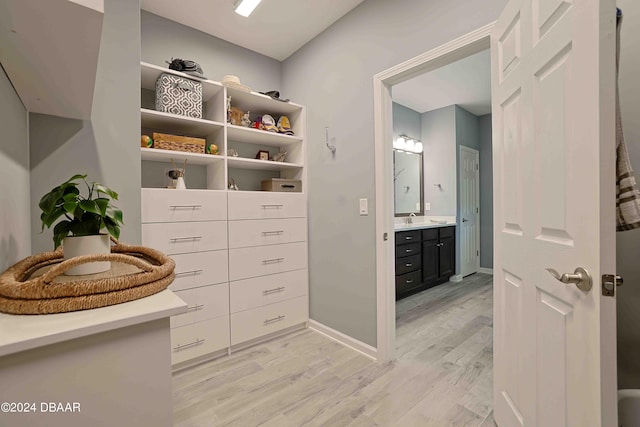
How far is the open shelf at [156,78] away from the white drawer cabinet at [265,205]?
87 cm

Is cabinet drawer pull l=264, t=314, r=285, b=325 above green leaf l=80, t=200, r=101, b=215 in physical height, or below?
below

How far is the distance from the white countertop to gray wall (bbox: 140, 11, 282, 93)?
89.4 inches

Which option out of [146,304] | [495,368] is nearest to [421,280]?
[495,368]

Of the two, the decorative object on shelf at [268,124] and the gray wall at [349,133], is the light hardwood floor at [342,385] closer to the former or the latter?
the gray wall at [349,133]

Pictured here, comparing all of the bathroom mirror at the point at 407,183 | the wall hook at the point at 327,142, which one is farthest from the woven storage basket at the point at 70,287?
the bathroom mirror at the point at 407,183

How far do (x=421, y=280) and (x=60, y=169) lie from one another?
363cm

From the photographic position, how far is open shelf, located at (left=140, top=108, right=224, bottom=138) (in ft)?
6.38

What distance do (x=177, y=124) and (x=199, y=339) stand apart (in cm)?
165

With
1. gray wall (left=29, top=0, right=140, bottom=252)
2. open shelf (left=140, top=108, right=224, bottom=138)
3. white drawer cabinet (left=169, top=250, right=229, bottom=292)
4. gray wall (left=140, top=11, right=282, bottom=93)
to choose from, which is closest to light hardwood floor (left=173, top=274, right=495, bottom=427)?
white drawer cabinet (left=169, top=250, right=229, bottom=292)

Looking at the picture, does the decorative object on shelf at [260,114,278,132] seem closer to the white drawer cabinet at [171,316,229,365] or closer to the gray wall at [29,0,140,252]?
the gray wall at [29,0,140,252]

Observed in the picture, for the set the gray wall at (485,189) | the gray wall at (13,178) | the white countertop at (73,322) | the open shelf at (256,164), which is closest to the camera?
the white countertop at (73,322)

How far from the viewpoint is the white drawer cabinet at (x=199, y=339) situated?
1.92 m

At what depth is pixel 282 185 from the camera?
2584mm

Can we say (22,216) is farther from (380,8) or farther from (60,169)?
(380,8)
